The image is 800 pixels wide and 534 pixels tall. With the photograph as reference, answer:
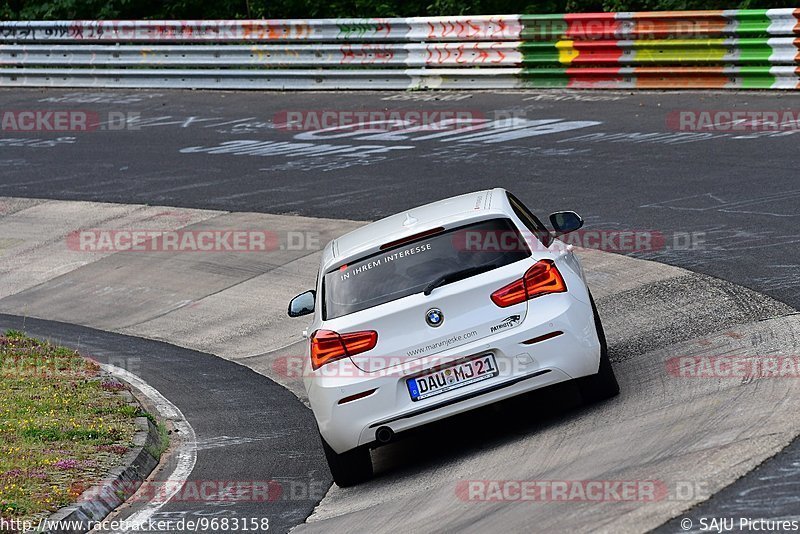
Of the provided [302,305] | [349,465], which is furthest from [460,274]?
[302,305]

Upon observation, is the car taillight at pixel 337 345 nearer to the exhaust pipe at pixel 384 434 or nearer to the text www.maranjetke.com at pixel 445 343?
the text www.maranjetke.com at pixel 445 343

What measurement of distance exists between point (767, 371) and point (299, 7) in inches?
946

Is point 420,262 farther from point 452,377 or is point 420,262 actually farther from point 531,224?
point 531,224

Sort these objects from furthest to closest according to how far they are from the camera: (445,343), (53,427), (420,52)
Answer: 1. (420,52)
2. (53,427)
3. (445,343)

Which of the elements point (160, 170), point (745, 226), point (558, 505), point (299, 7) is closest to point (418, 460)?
point (558, 505)

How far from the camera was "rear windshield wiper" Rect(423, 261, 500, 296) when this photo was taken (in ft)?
26.3

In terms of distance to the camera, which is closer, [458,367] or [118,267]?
[458,367]

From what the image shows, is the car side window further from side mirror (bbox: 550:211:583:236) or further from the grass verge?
the grass verge

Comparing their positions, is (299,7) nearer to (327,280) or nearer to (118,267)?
(118,267)

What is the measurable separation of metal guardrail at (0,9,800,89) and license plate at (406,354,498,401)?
12962 mm

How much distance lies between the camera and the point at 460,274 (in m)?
8.04

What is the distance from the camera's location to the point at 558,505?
6746 millimetres

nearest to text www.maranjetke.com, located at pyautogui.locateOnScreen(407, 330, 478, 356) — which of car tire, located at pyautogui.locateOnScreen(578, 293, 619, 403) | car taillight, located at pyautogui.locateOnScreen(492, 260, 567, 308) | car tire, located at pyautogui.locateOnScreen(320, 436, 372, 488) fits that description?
car taillight, located at pyautogui.locateOnScreen(492, 260, 567, 308)

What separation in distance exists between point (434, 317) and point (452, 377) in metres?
0.39
